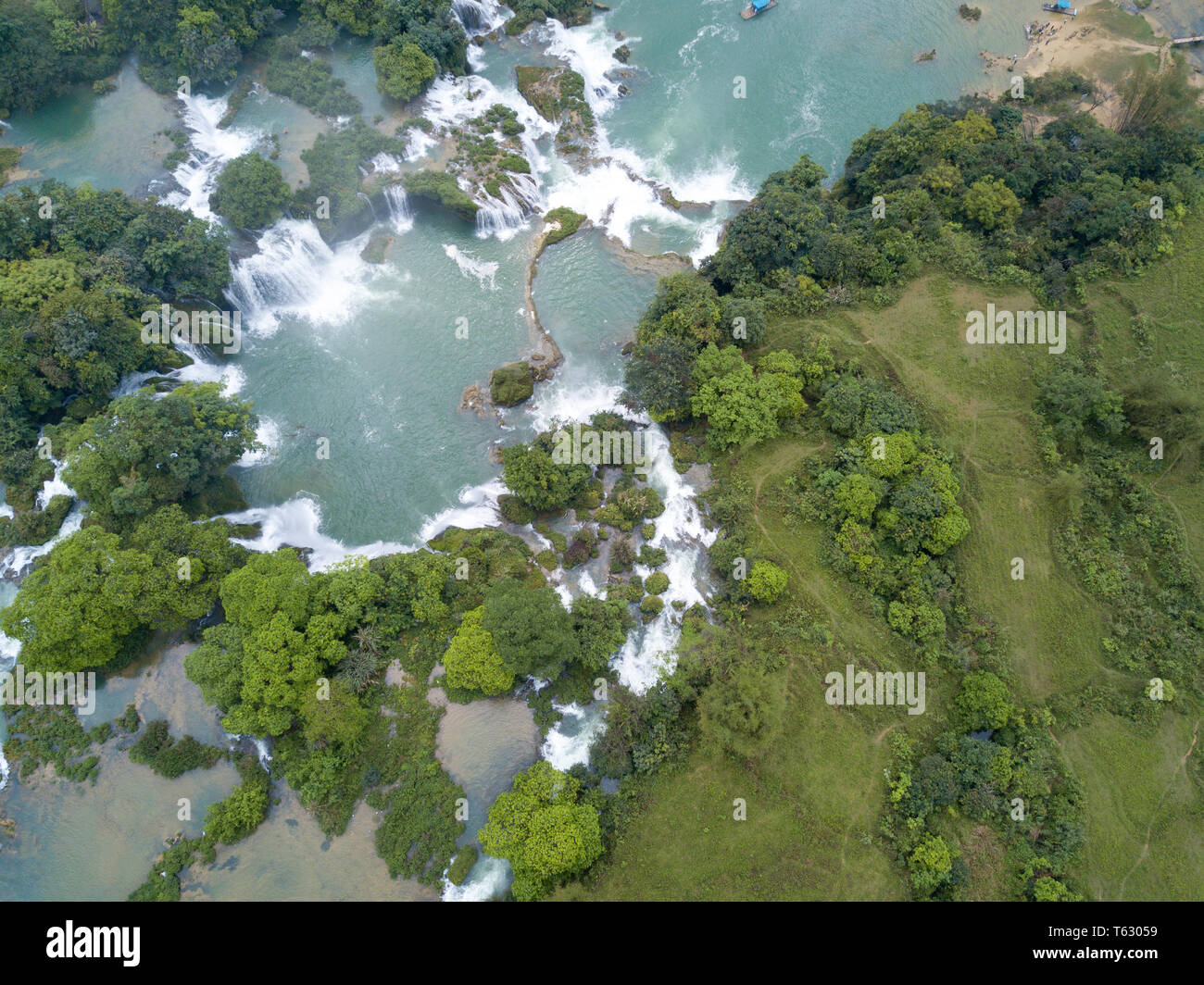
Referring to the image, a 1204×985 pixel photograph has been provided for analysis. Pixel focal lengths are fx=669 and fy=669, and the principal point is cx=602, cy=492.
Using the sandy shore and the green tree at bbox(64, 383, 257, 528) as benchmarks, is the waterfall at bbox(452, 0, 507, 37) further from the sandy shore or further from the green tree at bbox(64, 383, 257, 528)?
the sandy shore

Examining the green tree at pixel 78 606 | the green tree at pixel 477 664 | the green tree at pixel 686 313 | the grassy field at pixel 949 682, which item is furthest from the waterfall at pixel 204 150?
the grassy field at pixel 949 682

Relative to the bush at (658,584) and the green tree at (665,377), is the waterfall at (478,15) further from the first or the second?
the bush at (658,584)

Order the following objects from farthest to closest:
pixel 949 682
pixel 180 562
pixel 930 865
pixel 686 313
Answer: pixel 686 313 → pixel 180 562 → pixel 949 682 → pixel 930 865

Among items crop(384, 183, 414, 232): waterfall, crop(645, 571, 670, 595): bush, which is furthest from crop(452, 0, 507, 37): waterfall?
crop(645, 571, 670, 595): bush

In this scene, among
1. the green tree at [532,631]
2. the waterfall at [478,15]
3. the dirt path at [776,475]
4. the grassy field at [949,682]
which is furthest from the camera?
the waterfall at [478,15]

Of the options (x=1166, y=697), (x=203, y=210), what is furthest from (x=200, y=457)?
(x=1166, y=697)

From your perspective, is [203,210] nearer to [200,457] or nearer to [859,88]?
[200,457]

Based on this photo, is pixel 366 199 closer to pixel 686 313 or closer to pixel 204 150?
pixel 204 150

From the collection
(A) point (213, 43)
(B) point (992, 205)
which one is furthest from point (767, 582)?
(A) point (213, 43)
